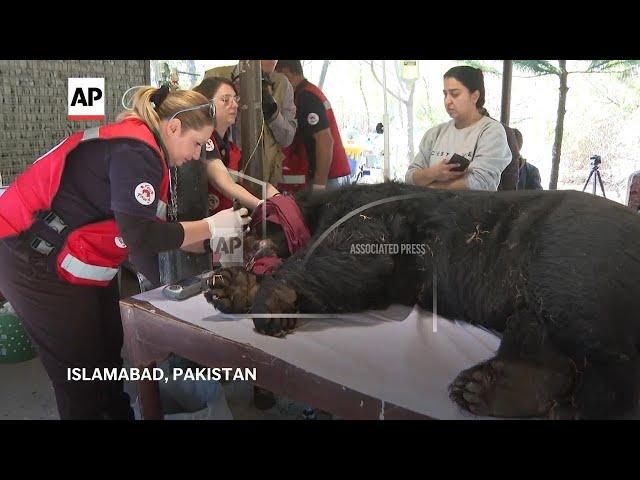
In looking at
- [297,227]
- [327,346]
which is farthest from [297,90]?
[327,346]

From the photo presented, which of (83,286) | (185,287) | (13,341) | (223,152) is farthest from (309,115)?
(13,341)

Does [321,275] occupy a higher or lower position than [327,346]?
higher

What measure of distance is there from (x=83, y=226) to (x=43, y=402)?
1.25ft

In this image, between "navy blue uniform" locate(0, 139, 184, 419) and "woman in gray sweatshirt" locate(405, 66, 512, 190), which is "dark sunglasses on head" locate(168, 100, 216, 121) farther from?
"woman in gray sweatshirt" locate(405, 66, 512, 190)

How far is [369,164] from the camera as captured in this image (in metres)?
0.90

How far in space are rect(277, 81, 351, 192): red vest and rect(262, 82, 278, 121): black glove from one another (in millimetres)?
45

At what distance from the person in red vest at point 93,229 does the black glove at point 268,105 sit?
0.33ft

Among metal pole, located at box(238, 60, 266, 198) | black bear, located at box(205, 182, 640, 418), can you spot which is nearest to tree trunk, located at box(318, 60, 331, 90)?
metal pole, located at box(238, 60, 266, 198)

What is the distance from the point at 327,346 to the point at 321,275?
16 centimetres

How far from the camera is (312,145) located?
914 millimetres

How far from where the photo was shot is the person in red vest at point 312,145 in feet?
2.88

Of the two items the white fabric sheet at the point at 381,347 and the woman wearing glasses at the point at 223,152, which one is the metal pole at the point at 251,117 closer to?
the woman wearing glasses at the point at 223,152
